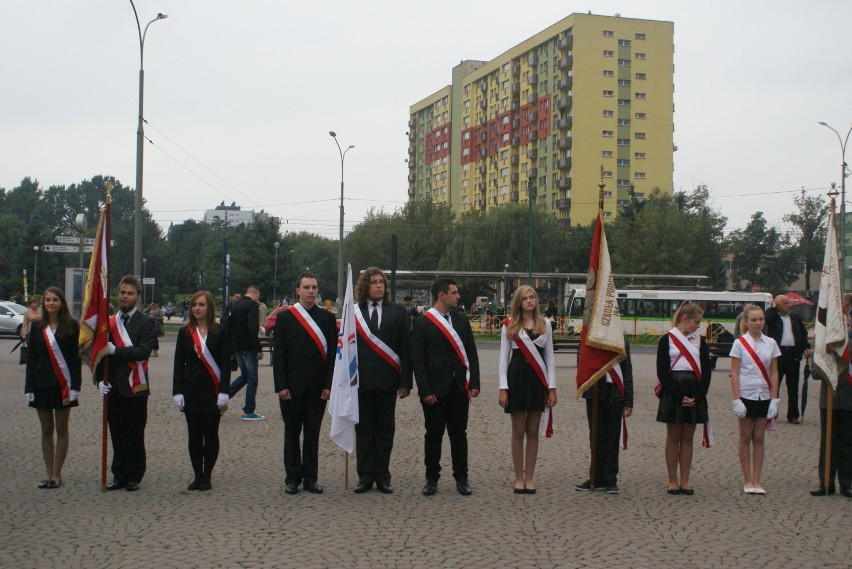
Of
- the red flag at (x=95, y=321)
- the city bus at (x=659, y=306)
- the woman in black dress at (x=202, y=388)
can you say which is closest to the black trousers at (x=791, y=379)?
the woman in black dress at (x=202, y=388)

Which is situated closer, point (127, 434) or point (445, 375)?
point (445, 375)

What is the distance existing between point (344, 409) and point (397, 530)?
6.32ft

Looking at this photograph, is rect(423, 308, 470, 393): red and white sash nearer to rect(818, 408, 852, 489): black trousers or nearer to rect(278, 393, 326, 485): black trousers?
rect(278, 393, 326, 485): black trousers

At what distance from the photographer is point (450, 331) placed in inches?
342

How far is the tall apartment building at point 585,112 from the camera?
301 feet

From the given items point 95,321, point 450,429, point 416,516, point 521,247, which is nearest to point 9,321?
point 95,321

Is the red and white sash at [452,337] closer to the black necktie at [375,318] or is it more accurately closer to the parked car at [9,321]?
the black necktie at [375,318]

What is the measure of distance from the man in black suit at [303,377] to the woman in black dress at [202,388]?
504mm

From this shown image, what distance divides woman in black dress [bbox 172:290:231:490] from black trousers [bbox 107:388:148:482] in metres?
0.38

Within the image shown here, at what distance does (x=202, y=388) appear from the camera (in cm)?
877

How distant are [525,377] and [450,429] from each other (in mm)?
821

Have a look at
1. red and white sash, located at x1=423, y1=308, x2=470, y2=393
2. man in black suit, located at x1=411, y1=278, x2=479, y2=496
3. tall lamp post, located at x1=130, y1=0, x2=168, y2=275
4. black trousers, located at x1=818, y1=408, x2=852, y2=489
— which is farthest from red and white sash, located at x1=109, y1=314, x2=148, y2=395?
tall lamp post, located at x1=130, y1=0, x2=168, y2=275

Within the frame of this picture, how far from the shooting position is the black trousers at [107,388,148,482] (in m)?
8.75

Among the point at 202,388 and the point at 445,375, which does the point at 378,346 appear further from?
the point at 202,388
